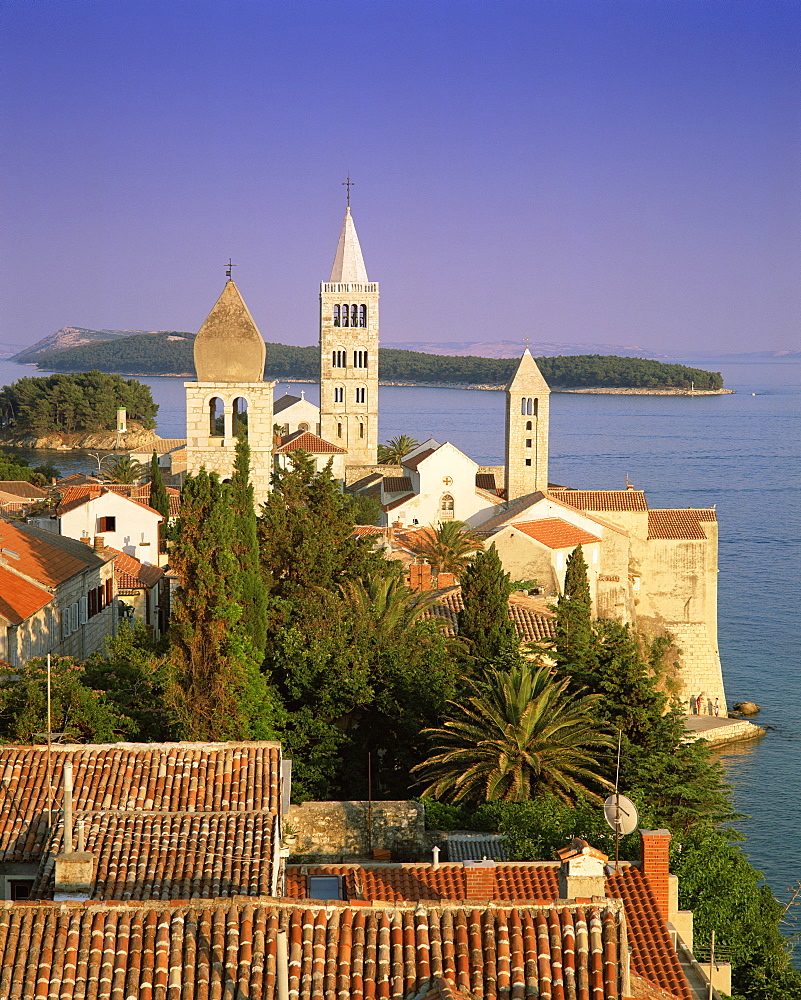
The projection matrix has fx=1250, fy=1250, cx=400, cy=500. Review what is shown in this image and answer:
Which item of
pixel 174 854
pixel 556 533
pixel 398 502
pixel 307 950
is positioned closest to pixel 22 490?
pixel 398 502

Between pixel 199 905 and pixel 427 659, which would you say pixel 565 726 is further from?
pixel 199 905

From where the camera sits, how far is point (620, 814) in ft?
35.7

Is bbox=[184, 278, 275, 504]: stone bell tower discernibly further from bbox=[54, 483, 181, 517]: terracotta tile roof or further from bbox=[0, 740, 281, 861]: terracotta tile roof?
bbox=[0, 740, 281, 861]: terracotta tile roof

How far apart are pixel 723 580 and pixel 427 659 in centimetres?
4230

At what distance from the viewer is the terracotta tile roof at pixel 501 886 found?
9.75 meters

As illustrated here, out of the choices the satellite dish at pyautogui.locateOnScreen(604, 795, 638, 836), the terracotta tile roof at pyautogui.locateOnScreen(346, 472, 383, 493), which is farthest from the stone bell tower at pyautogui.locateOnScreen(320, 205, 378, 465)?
the satellite dish at pyautogui.locateOnScreen(604, 795, 638, 836)

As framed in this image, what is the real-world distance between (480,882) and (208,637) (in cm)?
807

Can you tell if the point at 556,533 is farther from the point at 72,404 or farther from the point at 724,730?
the point at 72,404

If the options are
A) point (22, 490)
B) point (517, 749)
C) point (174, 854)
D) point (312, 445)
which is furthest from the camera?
point (312, 445)

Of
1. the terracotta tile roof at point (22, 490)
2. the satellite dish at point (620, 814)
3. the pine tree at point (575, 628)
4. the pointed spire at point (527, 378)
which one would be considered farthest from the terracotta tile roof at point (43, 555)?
the pointed spire at point (527, 378)

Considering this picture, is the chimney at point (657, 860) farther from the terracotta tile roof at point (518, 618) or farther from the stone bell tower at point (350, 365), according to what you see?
the stone bell tower at point (350, 365)

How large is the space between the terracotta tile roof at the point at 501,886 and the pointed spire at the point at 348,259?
6811cm

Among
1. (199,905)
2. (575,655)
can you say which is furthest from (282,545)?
(199,905)

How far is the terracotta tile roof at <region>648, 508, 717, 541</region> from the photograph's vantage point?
1684 inches
